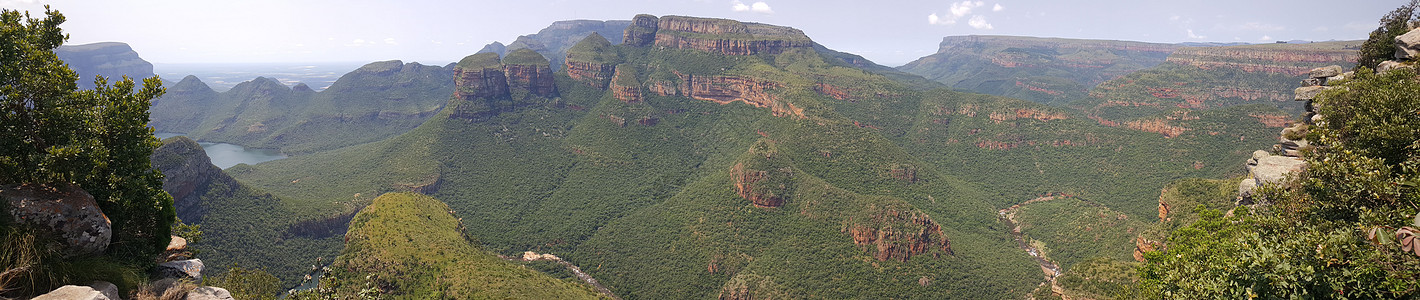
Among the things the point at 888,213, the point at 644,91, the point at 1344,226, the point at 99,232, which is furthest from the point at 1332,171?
the point at 644,91

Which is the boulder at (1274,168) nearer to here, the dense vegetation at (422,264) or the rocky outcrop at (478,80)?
the dense vegetation at (422,264)

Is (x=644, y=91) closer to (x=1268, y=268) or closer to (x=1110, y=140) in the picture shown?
(x=1110, y=140)

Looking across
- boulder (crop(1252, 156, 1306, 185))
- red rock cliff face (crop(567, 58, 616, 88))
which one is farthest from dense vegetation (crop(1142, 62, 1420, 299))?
red rock cliff face (crop(567, 58, 616, 88))

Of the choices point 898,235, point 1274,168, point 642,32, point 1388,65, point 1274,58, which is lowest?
point 898,235

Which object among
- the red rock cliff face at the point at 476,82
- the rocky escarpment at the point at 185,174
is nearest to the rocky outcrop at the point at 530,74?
the red rock cliff face at the point at 476,82

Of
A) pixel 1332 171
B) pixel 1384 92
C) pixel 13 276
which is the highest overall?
pixel 1384 92

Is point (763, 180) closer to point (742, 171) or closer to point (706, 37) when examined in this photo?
point (742, 171)

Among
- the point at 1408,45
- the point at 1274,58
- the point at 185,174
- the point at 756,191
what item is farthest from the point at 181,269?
the point at 1274,58
